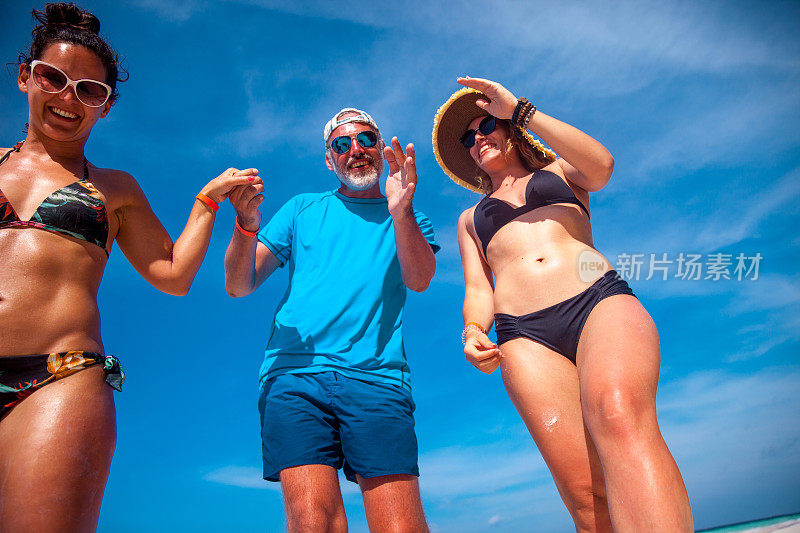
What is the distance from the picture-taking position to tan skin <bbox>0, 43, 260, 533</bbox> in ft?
8.60

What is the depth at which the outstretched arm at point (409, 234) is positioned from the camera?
4.28 m

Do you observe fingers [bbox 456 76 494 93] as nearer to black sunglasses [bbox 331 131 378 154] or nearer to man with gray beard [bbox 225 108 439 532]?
man with gray beard [bbox 225 108 439 532]

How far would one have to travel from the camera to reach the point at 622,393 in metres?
2.87

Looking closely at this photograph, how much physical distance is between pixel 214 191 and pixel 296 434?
1.70m

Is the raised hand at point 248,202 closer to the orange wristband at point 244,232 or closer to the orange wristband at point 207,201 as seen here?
the orange wristband at point 244,232

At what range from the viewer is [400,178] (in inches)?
177

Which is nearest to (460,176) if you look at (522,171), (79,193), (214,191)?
(522,171)

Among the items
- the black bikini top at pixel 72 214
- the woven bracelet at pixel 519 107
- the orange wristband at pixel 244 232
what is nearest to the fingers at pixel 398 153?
the woven bracelet at pixel 519 107

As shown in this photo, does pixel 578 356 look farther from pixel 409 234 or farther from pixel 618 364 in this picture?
pixel 409 234

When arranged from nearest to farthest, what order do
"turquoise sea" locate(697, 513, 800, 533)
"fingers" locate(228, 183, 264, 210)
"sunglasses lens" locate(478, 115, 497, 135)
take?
"fingers" locate(228, 183, 264, 210), "sunglasses lens" locate(478, 115, 497, 135), "turquoise sea" locate(697, 513, 800, 533)

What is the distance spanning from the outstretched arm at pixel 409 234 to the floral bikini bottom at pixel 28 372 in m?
2.26

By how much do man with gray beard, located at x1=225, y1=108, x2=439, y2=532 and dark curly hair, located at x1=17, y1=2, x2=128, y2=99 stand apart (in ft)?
4.05

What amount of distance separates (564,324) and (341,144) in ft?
8.57

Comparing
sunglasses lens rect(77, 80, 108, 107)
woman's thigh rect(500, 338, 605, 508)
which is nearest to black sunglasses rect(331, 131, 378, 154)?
sunglasses lens rect(77, 80, 108, 107)
